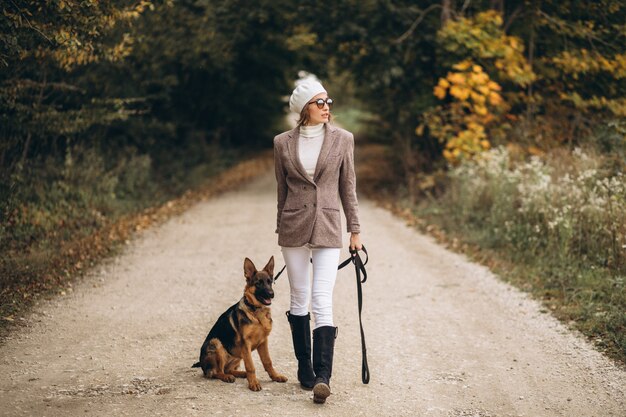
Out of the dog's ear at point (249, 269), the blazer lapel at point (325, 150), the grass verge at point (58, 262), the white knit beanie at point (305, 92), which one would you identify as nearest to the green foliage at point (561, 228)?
the blazer lapel at point (325, 150)

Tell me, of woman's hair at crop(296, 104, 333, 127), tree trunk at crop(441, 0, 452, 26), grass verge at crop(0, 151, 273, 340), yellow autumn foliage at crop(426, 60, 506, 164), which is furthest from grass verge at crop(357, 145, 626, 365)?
grass verge at crop(0, 151, 273, 340)

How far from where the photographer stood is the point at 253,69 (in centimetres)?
2352

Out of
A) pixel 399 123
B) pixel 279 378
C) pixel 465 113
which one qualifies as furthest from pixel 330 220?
pixel 399 123

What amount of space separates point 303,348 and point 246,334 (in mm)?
501

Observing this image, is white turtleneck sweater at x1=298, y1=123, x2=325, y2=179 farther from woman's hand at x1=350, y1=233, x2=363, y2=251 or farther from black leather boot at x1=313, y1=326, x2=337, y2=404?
black leather boot at x1=313, y1=326, x2=337, y2=404

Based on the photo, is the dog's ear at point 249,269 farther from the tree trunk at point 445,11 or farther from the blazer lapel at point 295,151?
the tree trunk at point 445,11

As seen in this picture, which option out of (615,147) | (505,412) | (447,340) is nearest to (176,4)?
(615,147)

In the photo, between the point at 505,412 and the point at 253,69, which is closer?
the point at 505,412

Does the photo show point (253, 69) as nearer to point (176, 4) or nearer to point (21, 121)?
point (176, 4)

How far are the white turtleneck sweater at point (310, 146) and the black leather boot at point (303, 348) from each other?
3.51ft

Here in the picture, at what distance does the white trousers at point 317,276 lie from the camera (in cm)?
505

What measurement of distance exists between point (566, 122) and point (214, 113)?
13.0m

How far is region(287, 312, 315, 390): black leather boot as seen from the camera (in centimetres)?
525

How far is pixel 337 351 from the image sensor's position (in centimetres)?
632
